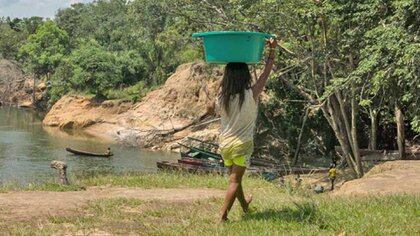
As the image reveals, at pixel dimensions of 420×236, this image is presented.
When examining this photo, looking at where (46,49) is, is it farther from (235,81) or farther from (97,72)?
(235,81)

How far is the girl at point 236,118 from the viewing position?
514 centimetres

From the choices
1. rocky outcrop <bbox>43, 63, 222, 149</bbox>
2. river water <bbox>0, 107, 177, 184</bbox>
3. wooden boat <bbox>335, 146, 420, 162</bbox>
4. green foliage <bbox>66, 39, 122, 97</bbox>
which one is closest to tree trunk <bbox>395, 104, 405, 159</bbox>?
wooden boat <bbox>335, 146, 420, 162</bbox>

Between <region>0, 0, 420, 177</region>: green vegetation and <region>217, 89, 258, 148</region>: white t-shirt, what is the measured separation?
560cm

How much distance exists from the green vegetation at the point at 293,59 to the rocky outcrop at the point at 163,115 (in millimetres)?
1775

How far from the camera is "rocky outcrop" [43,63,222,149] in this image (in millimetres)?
34281

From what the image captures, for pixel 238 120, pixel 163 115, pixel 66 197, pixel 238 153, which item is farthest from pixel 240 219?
pixel 163 115

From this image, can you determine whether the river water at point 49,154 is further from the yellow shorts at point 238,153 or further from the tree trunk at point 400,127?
the yellow shorts at point 238,153

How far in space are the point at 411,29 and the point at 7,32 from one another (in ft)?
203

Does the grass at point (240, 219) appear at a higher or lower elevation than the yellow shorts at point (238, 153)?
lower

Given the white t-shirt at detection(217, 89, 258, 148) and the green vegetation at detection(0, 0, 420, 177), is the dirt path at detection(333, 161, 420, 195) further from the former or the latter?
the white t-shirt at detection(217, 89, 258, 148)

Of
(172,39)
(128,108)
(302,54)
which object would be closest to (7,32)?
(128,108)

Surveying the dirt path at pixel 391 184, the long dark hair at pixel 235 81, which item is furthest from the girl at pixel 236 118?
the dirt path at pixel 391 184

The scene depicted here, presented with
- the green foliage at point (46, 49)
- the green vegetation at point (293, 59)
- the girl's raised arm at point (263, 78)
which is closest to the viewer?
the girl's raised arm at point (263, 78)

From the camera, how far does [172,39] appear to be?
3656 centimetres
